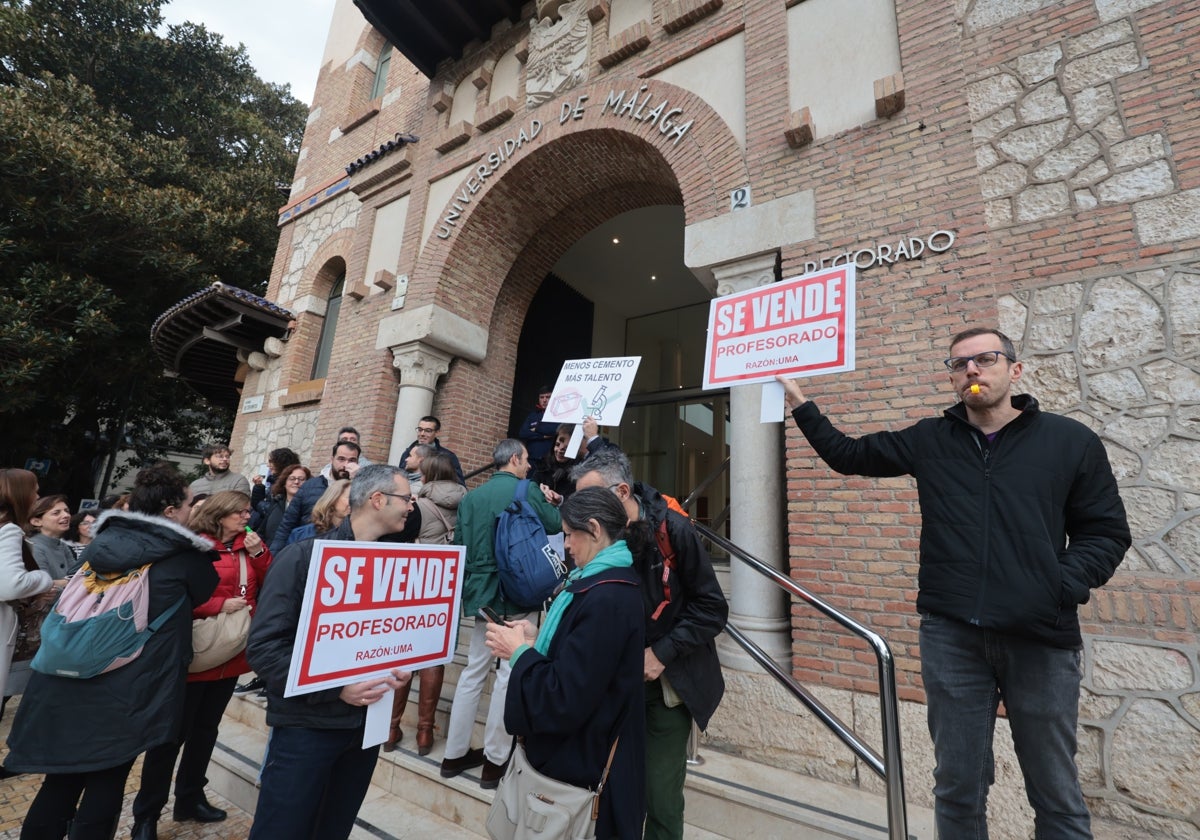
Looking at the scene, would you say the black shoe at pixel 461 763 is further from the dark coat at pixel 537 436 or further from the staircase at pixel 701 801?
the dark coat at pixel 537 436

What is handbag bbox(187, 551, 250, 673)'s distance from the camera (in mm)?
2730

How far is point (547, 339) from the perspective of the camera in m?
9.50

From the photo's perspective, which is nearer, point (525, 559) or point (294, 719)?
point (294, 719)

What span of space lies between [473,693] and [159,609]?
64.6 inches

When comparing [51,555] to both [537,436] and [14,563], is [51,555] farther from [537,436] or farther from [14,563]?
[537,436]

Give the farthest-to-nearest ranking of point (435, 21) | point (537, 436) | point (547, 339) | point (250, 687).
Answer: point (547, 339) < point (435, 21) < point (537, 436) < point (250, 687)

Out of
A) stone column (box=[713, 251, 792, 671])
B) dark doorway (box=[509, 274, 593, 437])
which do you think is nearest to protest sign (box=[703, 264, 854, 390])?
stone column (box=[713, 251, 792, 671])

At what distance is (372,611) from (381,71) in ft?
40.2

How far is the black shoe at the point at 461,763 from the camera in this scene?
3.10 metres

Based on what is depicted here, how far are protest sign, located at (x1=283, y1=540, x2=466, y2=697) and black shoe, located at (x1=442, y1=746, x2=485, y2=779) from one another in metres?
1.15

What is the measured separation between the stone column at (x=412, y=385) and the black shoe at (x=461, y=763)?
173 inches

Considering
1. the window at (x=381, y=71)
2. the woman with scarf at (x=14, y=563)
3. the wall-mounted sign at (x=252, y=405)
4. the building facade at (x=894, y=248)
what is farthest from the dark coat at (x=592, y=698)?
the window at (x=381, y=71)

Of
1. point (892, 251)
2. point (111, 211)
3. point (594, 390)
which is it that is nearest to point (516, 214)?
point (594, 390)

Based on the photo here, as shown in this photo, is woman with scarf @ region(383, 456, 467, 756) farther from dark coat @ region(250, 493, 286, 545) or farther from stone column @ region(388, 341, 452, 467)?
stone column @ region(388, 341, 452, 467)
